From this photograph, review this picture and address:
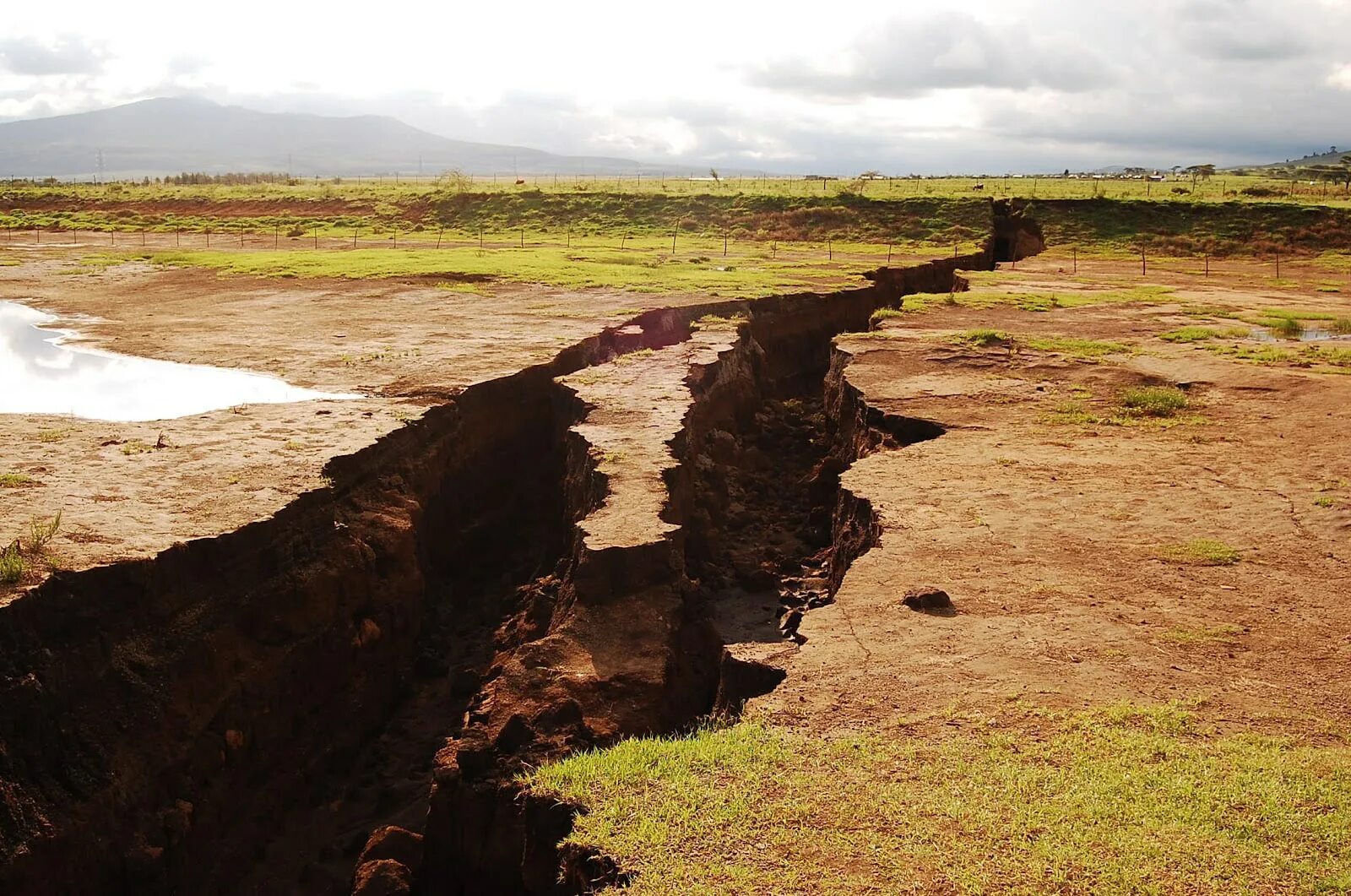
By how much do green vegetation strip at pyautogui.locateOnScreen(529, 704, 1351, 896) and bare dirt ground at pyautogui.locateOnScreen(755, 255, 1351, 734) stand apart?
520mm

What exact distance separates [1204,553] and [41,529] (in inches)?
457

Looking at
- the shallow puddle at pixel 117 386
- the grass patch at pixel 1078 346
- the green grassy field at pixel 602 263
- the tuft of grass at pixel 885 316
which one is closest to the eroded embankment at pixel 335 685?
the shallow puddle at pixel 117 386

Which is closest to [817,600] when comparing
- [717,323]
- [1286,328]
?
[717,323]

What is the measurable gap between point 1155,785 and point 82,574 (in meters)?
8.77

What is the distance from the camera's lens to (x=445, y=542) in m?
16.9

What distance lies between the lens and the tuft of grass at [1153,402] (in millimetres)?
17797

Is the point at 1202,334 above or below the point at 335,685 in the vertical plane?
above

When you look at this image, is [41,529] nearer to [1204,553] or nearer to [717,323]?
[1204,553]

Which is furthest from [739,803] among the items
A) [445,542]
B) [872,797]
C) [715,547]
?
[445,542]

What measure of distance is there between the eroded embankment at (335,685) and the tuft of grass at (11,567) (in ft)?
1.03

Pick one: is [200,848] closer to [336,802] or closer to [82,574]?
[336,802]

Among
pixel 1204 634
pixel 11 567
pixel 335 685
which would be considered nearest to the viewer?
pixel 11 567

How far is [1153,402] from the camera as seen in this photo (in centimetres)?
1803

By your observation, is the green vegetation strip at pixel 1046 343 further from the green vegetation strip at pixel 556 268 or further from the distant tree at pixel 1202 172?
the distant tree at pixel 1202 172
